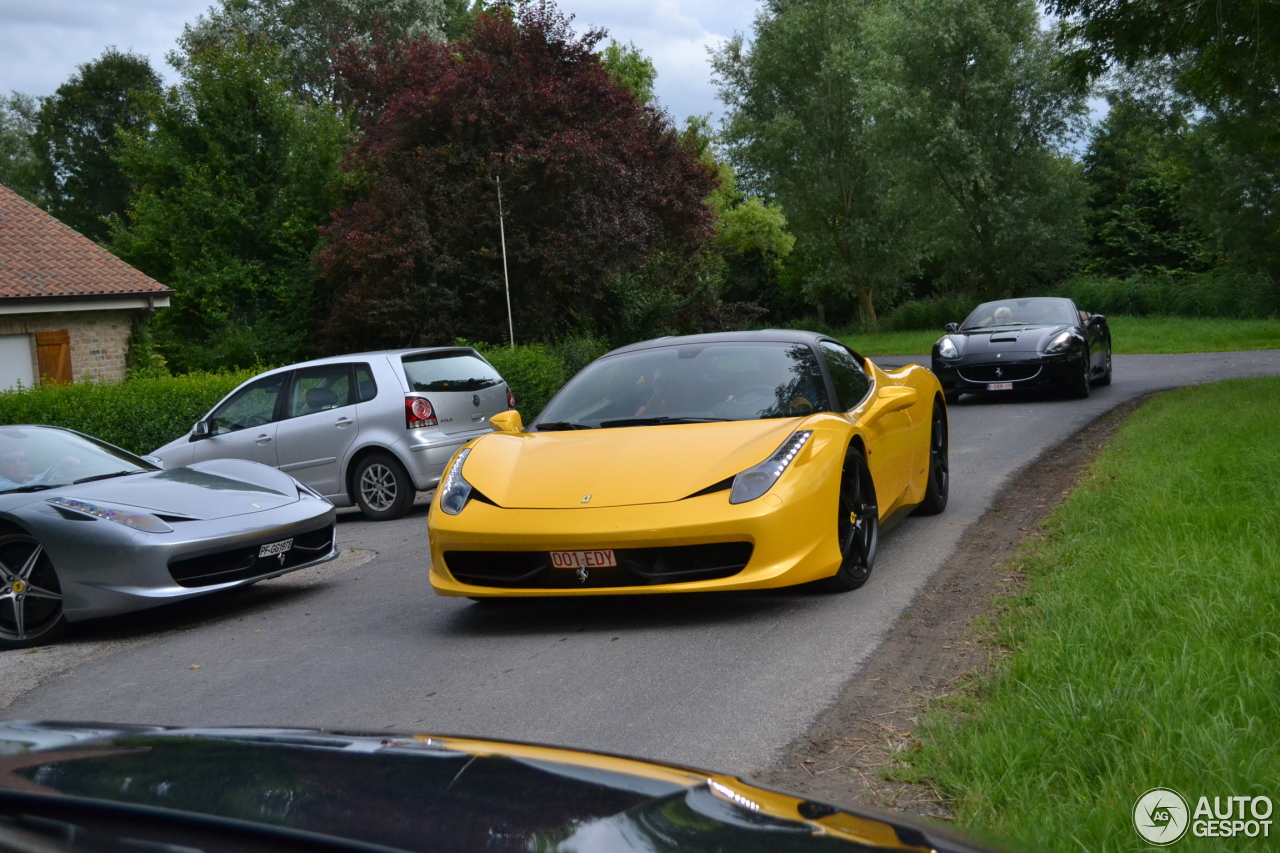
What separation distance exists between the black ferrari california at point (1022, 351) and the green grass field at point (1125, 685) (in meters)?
9.23

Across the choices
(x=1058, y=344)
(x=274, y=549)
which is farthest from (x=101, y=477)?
(x=1058, y=344)

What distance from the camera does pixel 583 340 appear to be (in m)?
23.3

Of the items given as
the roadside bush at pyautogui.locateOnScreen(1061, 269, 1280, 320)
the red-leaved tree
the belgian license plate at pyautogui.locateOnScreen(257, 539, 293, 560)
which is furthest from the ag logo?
the roadside bush at pyautogui.locateOnScreen(1061, 269, 1280, 320)

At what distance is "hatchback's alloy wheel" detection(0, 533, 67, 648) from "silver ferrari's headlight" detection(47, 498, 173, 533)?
0.90ft

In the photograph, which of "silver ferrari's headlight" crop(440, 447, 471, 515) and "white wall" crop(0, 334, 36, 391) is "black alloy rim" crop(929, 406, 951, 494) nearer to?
"silver ferrari's headlight" crop(440, 447, 471, 515)

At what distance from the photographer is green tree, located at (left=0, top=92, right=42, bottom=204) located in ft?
183

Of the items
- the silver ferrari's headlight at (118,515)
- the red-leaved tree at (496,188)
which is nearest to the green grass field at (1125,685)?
the silver ferrari's headlight at (118,515)

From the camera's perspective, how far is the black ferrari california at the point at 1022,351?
16062 mm

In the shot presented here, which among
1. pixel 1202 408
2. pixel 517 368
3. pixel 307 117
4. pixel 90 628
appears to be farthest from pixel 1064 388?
pixel 307 117

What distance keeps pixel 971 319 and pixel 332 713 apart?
582 inches

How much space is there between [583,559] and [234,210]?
Answer: 2470cm

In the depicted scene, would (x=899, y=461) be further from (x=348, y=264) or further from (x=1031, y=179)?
(x=1031, y=179)

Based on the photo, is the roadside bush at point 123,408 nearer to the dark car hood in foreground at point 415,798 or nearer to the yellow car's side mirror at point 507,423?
the yellow car's side mirror at point 507,423

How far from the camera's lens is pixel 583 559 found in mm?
5523
